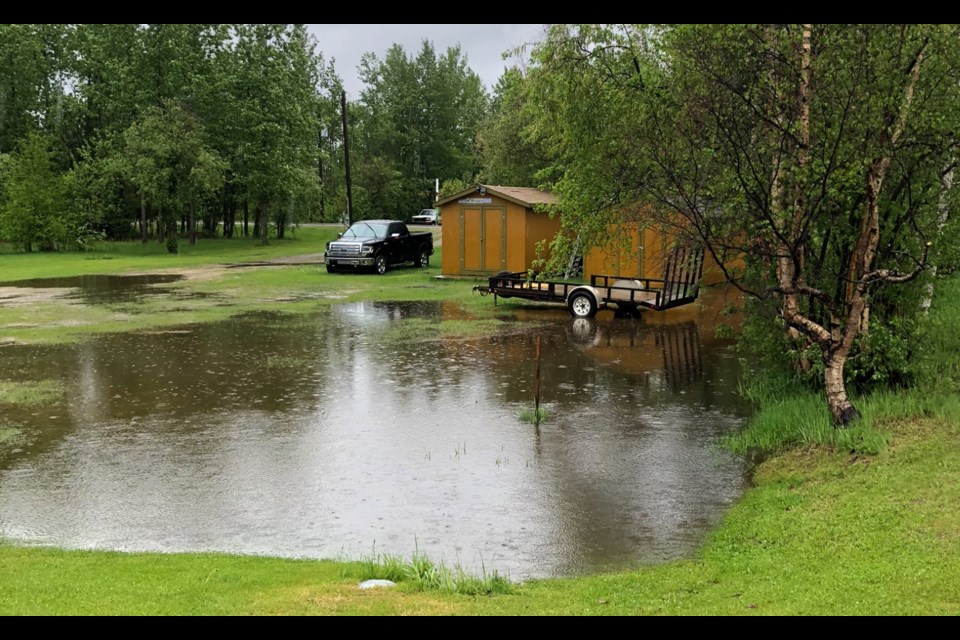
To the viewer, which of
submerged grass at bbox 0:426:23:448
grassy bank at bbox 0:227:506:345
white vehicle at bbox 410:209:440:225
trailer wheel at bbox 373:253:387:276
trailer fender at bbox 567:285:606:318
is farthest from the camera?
white vehicle at bbox 410:209:440:225

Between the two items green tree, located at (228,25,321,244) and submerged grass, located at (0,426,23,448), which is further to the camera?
green tree, located at (228,25,321,244)

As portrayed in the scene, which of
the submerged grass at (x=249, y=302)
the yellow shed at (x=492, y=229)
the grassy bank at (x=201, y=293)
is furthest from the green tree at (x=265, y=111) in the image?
the yellow shed at (x=492, y=229)

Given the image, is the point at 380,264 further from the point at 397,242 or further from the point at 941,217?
the point at 941,217

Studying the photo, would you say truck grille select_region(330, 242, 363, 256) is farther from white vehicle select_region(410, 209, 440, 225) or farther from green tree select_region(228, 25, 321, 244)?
white vehicle select_region(410, 209, 440, 225)

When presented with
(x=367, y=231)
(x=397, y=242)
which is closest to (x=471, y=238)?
(x=397, y=242)

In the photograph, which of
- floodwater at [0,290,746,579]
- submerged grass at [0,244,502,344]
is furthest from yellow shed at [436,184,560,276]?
floodwater at [0,290,746,579]

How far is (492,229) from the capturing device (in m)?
26.8

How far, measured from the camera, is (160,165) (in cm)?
3691

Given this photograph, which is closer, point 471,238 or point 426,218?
point 471,238

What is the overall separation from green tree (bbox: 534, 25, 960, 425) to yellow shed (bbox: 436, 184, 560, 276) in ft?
50.9

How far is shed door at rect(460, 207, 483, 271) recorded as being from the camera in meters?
27.0

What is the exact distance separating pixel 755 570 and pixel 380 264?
2490 centimetres

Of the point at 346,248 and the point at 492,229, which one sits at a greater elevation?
the point at 492,229
